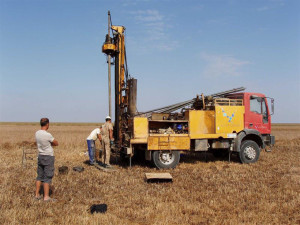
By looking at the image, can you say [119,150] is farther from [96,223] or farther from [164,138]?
[96,223]

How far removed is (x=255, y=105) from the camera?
1209 cm

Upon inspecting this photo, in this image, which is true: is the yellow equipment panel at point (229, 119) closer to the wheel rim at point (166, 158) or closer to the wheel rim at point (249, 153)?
the wheel rim at point (249, 153)

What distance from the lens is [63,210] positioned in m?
5.63

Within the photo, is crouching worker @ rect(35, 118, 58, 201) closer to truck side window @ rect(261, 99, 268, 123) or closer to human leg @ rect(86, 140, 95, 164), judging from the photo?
human leg @ rect(86, 140, 95, 164)

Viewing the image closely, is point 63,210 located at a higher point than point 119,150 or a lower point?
lower

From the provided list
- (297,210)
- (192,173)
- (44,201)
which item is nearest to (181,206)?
(297,210)

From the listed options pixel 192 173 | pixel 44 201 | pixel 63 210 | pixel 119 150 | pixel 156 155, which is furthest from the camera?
pixel 119 150

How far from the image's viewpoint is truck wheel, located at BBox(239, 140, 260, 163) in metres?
11.6

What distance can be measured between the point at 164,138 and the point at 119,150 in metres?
1.90

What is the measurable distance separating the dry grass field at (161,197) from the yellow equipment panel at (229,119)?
171 cm

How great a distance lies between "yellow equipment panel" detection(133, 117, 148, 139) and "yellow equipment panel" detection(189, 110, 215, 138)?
5.85ft

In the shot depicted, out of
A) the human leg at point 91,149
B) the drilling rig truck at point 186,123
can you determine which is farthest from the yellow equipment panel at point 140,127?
the human leg at point 91,149

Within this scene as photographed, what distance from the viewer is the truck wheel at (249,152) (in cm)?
1161

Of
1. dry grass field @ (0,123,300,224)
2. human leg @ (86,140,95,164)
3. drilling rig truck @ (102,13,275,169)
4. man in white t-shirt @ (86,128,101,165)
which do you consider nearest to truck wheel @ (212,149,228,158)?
drilling rig truck @ (102,13,275,169)
